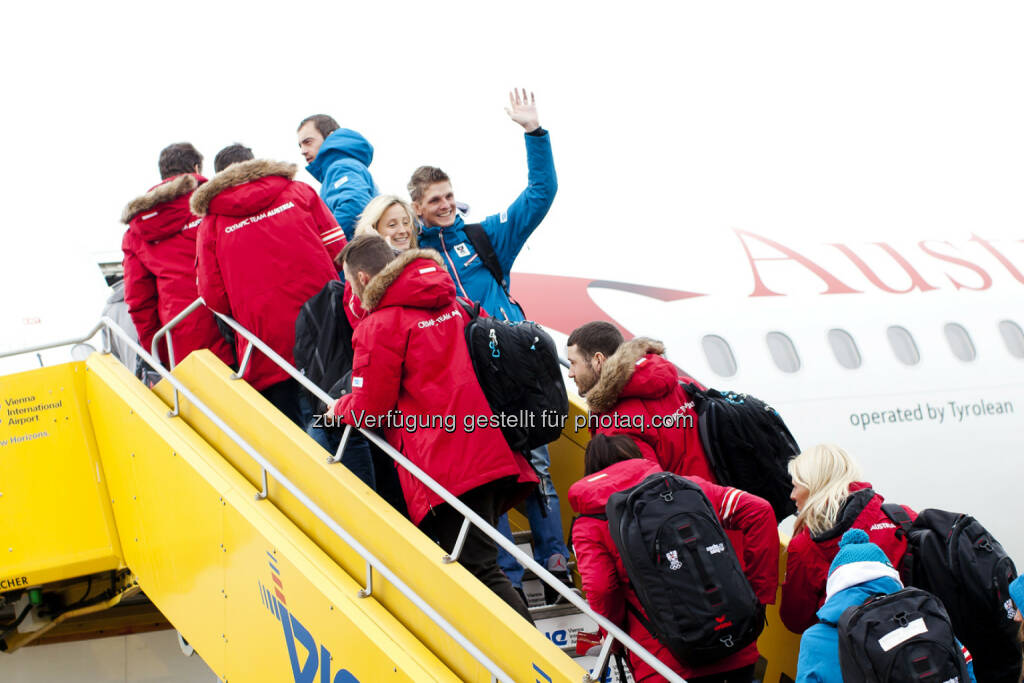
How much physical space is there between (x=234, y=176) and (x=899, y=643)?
118 inches

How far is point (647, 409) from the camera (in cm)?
392

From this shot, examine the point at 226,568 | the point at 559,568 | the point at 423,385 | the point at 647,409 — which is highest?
the point at 423,385

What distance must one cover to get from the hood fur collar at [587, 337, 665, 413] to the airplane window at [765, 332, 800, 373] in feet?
15.0

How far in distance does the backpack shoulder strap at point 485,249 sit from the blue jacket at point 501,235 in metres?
0.02

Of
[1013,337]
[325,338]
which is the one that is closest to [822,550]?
[325,338]

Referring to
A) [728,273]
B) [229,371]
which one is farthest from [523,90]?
[728,273]

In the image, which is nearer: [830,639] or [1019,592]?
[830,639]

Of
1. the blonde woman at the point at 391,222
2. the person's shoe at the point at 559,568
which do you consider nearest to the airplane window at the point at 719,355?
the person's shoe at the point at 559,568

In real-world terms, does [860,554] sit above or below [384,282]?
below

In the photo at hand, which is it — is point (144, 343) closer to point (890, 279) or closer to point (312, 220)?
point (312, 220)

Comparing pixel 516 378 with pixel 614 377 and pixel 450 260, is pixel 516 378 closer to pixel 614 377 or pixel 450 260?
pixel 614 377

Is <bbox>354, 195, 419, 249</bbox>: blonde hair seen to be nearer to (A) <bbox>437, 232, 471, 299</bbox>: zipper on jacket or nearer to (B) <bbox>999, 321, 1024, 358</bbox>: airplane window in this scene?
(A) <bbox>437, 232, 471, 299</bbox>: zipper on jacket

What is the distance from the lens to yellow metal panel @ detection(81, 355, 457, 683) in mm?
3436

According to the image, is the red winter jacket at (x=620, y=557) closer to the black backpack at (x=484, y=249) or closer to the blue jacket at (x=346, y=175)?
the black backpack at (x=484, y=249)
